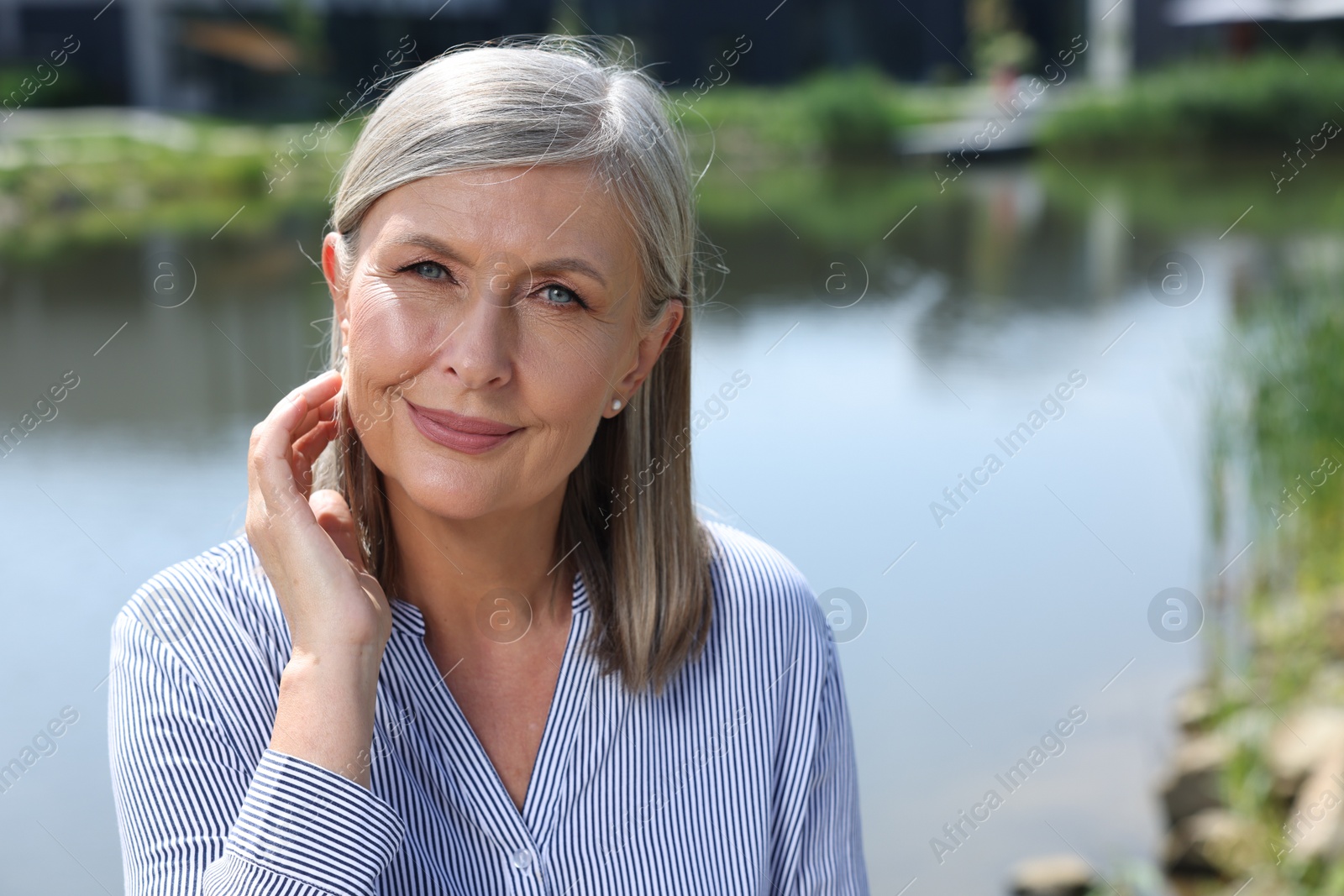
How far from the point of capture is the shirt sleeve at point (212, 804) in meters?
1.17

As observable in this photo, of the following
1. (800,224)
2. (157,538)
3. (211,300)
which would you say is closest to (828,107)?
(800,224)

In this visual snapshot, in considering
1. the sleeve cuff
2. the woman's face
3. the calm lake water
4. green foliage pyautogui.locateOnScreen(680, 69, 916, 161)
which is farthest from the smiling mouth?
green foliage pyautogui.locateOnScreen(680, 69, 916, 161)

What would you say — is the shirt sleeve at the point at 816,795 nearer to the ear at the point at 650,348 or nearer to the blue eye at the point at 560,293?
the ear at the point at 650,348

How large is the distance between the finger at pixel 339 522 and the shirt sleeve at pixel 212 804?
0.17 meters

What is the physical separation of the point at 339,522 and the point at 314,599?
123 mm

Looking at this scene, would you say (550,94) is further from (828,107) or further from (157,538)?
(828,107)

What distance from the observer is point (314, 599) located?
50.1 inches

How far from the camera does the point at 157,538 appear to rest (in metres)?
6.29

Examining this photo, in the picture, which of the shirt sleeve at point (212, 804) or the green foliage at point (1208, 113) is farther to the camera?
the green foliage at point (1208, 113)

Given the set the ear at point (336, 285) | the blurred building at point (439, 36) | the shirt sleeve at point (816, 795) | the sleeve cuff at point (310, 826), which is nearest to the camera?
the sleeve cuff at point (310, 826)

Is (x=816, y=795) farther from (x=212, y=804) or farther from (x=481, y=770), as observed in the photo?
(x=212, y=804)

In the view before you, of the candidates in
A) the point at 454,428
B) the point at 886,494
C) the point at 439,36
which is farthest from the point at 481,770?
the point at 439,36

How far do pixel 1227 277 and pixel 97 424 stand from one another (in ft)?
29.0

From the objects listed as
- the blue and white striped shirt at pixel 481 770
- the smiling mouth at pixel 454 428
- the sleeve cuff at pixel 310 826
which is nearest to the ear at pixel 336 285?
the smiling mouth at pixel 454 428
